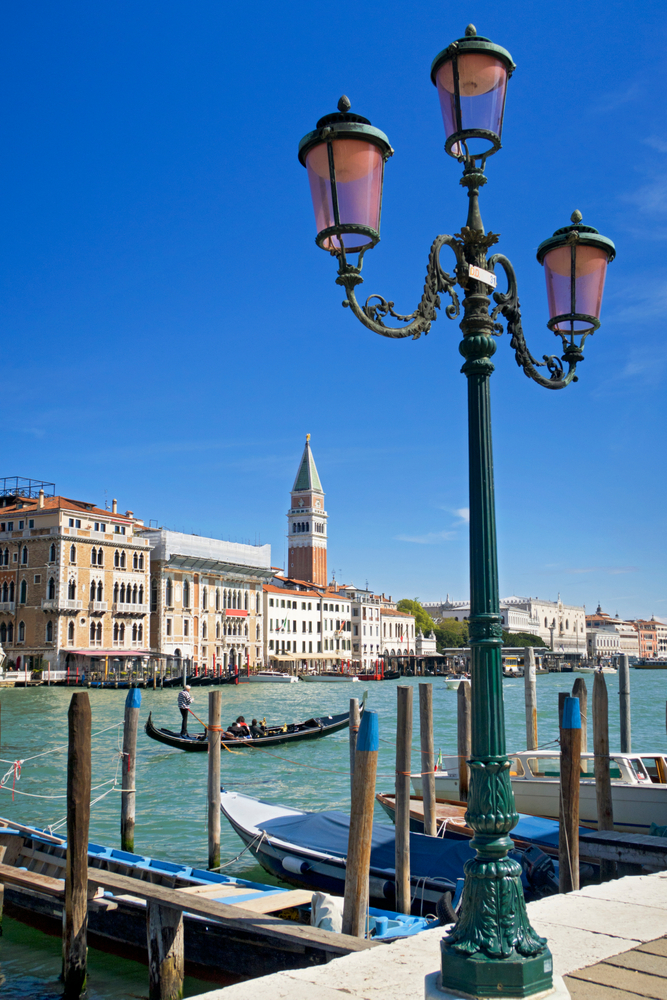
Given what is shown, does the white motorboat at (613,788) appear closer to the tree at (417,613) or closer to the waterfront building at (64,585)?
the waterfront building at (64,585)

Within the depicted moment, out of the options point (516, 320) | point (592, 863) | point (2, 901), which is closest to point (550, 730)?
point (592, 863)

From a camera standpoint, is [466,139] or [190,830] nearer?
[466,139]

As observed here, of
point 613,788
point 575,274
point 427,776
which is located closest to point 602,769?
point 613,788

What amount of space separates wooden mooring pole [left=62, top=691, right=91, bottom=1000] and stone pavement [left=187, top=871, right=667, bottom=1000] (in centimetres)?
Answer: 228

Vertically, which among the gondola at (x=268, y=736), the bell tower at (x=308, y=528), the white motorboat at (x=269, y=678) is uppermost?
the bell tower at (x=308, y=528)

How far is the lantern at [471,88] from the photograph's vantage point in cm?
291

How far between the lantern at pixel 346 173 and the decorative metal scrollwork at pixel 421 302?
0.12 metres

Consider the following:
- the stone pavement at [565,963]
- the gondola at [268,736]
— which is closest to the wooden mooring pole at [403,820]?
the stone pavement at [565,963]

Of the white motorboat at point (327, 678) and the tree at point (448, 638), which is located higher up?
the tree at point (448, 638)

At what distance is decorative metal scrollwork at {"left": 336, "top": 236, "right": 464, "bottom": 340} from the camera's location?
2873mm

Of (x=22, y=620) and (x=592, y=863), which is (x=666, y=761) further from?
(x=22, y=620)

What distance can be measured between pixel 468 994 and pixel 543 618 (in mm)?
122100

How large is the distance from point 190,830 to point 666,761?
528cm

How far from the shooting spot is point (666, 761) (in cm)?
858
